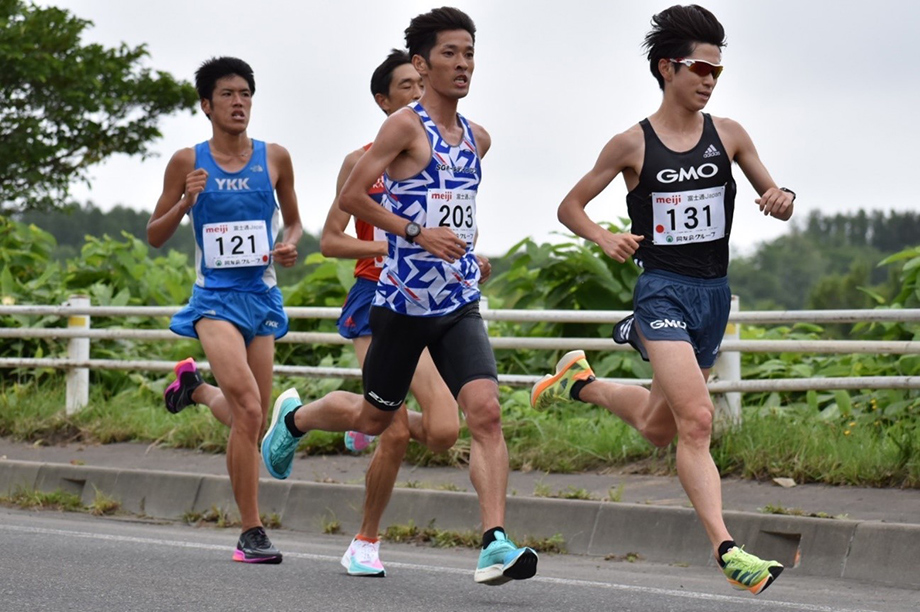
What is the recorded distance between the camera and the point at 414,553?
8031 millimetres

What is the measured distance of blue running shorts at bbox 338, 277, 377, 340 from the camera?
7.17 m

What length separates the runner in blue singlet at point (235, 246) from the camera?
7285 mm

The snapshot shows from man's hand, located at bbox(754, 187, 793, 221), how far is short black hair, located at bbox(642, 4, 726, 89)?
0.68 m

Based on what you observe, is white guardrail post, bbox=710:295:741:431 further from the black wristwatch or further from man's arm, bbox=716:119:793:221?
the black wristwatch

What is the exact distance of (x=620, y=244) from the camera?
598cm

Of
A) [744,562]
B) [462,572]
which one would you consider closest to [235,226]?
[462,572]

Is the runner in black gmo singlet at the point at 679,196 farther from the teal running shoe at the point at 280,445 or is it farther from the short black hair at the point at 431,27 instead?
the teal running shoe at the point at 280,445

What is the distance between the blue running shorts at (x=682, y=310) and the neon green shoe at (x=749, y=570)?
987 mm

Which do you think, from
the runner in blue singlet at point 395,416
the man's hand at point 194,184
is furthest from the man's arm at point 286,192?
the runner in blue singlet at point 395,416

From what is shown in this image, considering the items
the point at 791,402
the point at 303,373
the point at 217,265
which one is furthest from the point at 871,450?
the point at 303,373

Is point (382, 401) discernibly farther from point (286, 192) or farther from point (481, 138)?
point (286, 192)

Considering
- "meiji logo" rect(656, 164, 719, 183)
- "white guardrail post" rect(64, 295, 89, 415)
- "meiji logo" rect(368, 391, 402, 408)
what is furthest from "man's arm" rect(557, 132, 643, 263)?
"white guardrail post" rect(64, 295, 89, 415)

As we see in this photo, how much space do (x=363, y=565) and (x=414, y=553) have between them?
1.32m

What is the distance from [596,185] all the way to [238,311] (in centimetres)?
202
